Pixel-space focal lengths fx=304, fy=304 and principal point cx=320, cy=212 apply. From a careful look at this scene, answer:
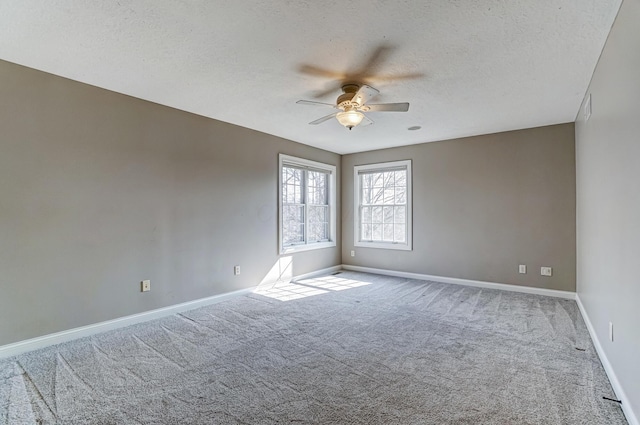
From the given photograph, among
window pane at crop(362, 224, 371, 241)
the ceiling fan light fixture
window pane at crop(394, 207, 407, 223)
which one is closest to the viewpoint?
the ceiling fan light fixture

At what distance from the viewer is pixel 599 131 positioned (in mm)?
2631

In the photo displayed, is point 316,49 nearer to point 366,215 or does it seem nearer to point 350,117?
point 350,117

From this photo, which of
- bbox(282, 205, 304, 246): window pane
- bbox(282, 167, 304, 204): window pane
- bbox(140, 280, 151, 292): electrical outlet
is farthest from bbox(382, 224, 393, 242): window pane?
bbox(140, 280, 151, 292): electrical outlet

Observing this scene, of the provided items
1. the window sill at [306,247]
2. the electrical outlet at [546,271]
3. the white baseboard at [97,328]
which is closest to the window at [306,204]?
the window sill at [306,247]

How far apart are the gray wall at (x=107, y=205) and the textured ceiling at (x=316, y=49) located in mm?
329

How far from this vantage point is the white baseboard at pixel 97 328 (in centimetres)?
264

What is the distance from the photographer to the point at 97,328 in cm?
310

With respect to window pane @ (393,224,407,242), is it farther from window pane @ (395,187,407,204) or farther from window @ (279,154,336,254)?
window @ (279,154,336,254)

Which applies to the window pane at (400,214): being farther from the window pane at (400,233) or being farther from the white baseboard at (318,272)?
the white baseboard at (318,272)

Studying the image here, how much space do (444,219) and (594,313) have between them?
261 centimetres

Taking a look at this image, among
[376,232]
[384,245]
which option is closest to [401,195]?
[376,232]

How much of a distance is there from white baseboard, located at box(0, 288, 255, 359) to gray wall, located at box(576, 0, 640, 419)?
4.04m

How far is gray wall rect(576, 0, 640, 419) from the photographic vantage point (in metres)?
1.71

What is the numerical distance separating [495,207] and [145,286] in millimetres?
5079
